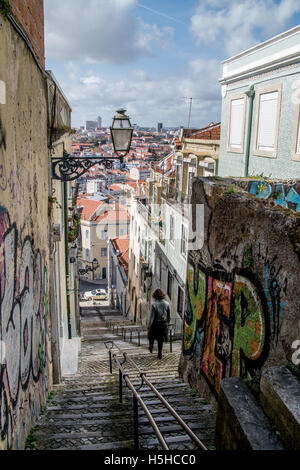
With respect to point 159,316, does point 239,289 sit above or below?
above

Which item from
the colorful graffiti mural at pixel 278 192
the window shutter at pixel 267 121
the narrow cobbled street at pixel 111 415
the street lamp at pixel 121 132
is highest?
the window shutter at pixel 267 121

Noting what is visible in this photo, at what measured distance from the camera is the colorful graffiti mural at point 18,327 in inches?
129

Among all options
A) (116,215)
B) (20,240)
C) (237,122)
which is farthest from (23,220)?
(116,215)

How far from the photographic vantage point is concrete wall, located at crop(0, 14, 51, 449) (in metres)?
3.34

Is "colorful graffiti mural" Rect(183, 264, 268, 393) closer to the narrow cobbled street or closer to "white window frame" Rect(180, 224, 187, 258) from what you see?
the narrow cobbled street

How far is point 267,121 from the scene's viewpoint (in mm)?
10695

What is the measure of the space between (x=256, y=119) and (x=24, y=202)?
877cm

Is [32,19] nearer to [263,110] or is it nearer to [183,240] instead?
[263,110]

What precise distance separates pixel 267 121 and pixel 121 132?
17.5 ft

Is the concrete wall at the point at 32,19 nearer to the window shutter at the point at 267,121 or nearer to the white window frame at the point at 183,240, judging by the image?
the window shutter at the point at 267,121

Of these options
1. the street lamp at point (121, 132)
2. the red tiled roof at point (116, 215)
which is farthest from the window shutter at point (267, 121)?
the red tiled roof at point (116, 215)

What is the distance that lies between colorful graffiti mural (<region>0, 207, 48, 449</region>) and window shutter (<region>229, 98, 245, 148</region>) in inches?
349

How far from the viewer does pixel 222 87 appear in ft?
45.3
